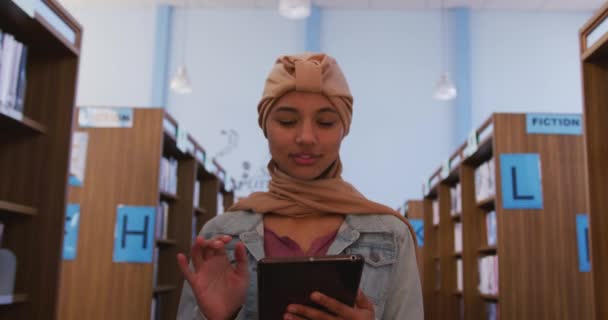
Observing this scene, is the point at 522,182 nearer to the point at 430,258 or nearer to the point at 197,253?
the point at 197,253

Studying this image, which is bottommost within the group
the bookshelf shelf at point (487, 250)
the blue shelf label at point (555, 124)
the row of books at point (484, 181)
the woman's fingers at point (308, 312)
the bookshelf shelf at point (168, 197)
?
the woman's fingers at point (308, 312)

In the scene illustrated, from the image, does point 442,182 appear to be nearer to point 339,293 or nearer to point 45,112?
point 45,112

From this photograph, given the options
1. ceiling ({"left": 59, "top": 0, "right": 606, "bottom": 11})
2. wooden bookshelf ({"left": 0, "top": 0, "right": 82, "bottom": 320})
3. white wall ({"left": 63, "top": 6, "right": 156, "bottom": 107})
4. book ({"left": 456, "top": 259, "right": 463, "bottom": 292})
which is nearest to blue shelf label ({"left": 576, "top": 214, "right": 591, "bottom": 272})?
book ({"left": 456, "top": 259, "right": 463, "bottom": 292})

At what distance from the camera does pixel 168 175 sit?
4.96 m

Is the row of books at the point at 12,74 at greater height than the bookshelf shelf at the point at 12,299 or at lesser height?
greater

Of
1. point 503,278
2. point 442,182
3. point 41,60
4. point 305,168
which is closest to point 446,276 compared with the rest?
point 442,182

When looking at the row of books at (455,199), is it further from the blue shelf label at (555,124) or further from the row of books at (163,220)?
the row of books at (163,220)

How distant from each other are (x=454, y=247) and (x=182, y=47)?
5.90 metres

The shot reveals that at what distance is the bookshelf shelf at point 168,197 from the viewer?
4.85m

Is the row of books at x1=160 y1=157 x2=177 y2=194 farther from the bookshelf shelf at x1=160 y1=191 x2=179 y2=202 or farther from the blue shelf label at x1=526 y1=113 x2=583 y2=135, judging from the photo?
the blue shelf label at x1=526 y1=113 x2=583 y2=135

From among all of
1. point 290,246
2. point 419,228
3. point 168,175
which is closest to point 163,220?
point 168,175

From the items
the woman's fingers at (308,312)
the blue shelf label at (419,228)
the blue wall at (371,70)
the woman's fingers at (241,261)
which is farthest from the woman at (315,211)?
the blue wall at (371,70)

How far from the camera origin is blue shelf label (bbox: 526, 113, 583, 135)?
399 cm

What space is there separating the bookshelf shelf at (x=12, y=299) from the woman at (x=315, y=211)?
1303 millimetres
